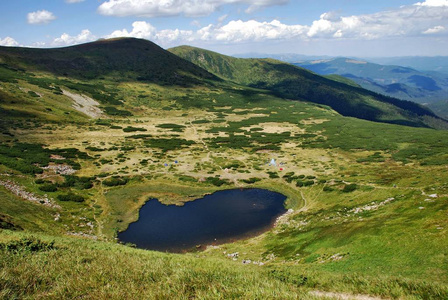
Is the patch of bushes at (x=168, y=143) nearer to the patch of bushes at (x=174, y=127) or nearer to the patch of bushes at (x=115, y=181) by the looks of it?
the patch of bushes at (x=174, y=127)

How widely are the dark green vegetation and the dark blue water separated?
2.92m

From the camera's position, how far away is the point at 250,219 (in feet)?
172

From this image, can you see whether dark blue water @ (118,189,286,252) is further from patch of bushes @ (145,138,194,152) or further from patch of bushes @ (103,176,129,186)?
patch of bushes @ (145,138,194,152)

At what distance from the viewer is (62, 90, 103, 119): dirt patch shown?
134m

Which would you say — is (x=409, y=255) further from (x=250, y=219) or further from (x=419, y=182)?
(x=419, y=182)

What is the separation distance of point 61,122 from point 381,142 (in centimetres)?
12335

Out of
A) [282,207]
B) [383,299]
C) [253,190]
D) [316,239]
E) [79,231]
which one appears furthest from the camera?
[253,190]

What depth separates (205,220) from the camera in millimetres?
51500

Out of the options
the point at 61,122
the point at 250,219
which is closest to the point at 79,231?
the point at 250,219

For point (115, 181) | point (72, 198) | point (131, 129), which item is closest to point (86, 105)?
point (131, 129)

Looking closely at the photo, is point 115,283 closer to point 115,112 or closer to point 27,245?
point 27,245

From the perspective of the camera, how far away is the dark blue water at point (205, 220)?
44688 millimetres

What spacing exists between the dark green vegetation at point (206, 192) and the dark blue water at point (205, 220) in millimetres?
2918

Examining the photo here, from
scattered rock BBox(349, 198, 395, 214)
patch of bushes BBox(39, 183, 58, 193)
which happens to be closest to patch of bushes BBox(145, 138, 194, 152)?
patch of bushes BBox(39, 183, 58, 193)
